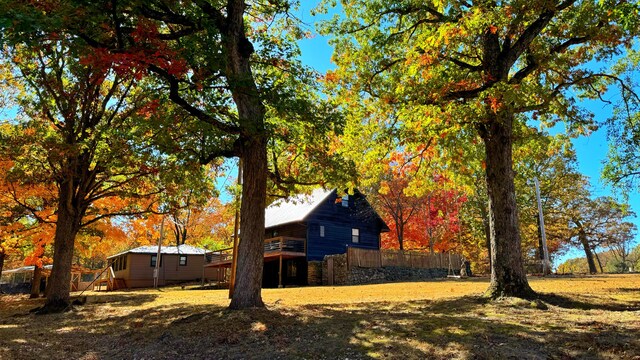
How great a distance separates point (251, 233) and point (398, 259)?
2307 centimetres

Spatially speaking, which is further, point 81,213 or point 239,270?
point 81,213

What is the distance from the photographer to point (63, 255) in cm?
1466

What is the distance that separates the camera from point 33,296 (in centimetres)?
2466

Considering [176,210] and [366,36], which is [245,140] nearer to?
[366,36]

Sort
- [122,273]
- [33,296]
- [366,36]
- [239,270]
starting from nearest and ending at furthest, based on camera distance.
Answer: [239,270] → [366,36] → [33,296] → [122,273]

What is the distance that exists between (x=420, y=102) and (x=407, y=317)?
17.9 ft

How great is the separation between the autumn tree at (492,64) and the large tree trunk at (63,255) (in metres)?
11.4

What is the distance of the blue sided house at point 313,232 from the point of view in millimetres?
29400

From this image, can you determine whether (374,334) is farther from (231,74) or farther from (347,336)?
A: (231,74)

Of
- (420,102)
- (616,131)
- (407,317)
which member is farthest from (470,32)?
(407,317)

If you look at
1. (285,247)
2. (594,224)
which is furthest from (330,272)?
(594,224)

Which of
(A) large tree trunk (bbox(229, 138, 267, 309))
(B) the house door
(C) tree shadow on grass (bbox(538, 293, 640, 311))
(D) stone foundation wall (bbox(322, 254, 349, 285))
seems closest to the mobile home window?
(D) stone foundation wall (bbox(322, 254, 349, 285))

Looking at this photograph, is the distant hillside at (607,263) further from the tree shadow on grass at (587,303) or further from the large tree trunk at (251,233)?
the large tree trunk at (251,233)

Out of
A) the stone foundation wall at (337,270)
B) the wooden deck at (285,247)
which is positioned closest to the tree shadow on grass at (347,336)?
the stone foundation wall at (337,270)
